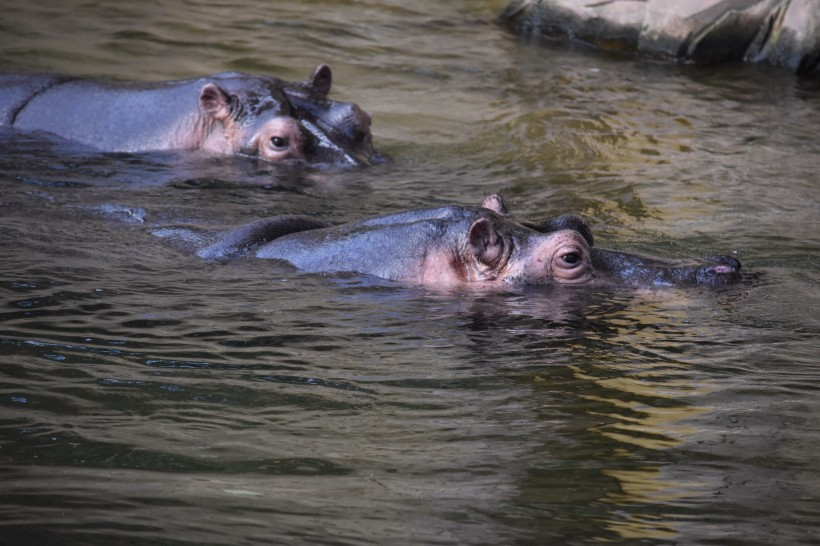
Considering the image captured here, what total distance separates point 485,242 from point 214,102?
135 inches

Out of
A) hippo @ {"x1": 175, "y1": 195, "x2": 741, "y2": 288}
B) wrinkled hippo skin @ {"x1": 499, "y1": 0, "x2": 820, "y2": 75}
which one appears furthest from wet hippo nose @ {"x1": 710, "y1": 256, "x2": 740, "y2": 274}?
wrinkled hippo skin @ {"x1": 499, "y1": 0, "x2": 820, "y2": 75}

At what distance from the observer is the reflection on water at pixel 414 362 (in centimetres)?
306

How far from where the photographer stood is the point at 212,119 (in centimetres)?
830

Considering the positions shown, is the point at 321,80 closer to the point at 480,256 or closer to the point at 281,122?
the point at 281,122

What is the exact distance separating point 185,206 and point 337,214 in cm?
87

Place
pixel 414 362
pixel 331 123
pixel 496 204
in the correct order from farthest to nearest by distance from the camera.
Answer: pixel 331 123 → pixel 496 204 → pixel 414 362

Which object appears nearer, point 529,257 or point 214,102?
point 529,257

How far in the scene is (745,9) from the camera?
11.7 meters

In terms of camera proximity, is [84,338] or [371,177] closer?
[84,338]

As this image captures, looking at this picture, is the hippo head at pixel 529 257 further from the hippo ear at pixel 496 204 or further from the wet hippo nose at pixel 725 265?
the wet hippo nose at pixel 725 265

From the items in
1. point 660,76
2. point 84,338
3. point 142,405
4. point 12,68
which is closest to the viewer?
point 142,405

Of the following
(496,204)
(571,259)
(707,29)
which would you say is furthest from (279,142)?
(707,29)

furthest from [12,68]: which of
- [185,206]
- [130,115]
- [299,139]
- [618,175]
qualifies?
[618,175]

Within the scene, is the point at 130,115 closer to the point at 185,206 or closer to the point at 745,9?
the point at 185,206
